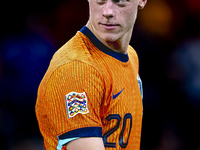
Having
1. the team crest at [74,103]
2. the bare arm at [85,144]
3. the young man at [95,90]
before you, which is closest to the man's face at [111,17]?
the young man at [95,90]

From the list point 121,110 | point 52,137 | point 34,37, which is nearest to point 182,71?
point 34,37

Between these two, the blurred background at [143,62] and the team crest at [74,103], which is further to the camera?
the blurred background at [143,62]

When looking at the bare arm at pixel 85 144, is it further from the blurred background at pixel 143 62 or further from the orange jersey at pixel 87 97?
the blurred background at pixel 143 62

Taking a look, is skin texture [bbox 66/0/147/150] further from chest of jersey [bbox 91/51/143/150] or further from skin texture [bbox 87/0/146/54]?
chest of jersey [bbox 91/51/143/150]

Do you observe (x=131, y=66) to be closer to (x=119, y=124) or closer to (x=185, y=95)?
(x=119, y=124)

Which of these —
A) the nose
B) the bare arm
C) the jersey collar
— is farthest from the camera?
the jersey collar

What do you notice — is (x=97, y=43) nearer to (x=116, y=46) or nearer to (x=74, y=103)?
(x=116, y=46)

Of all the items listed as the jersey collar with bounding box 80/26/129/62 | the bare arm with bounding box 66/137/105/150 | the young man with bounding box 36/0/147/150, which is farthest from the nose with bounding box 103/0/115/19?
Result: the bare arm with bounding box 66/137/105/150

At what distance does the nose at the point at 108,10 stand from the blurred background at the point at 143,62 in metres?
2.11

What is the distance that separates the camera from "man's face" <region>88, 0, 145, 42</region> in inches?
62.2

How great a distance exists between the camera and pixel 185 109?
399 centimetres

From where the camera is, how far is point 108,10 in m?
1.56

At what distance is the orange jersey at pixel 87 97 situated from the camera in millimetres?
1422

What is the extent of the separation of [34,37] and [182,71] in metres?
1.96
